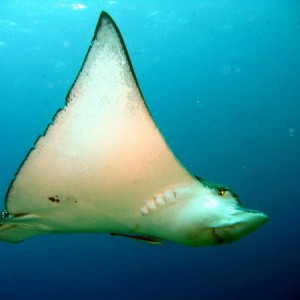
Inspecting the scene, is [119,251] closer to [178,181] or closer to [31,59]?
[31,59]

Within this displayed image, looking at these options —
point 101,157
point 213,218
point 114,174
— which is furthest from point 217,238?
point 101,157

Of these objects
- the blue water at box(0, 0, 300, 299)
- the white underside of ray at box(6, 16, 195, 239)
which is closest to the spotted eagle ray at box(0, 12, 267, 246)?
the white underside of ray at box(6, 16, 195, 239)

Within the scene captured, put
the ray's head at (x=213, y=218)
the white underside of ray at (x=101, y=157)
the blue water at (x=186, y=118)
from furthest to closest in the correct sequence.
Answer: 1. the blue water at (x=186, y=118)
2. the ray's head at (x=213, y=218)
3. the white underside of ray at (x=101, y=157)

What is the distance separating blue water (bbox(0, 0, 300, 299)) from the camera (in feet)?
62.8

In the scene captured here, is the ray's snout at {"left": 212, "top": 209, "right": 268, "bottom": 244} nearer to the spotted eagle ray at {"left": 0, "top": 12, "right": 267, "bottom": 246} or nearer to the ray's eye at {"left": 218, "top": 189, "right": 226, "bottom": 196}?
the spotted eagle ray at {"left": 0, "top": 12, "right": 267, "bottom": 246}

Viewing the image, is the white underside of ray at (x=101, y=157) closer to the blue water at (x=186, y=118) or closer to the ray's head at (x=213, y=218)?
the ray's head at (x=213, y=218)

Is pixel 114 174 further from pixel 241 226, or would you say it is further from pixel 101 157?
pixel 241 226

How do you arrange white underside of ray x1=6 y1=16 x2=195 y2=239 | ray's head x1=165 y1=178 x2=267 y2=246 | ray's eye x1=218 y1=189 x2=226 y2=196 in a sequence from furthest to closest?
ray's eye x1=218 y1=189 x2=226 y2=196, ray's head x1=165 y1=178 x2=267 y2=246, white underside of ray x1=6 y1=16 x2=195 y2=239

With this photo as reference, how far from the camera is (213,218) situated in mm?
2260

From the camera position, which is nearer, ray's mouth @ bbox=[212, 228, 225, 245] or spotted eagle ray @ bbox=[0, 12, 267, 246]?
spotted eagle ray @ bbox=[0, 12, 267, 246]

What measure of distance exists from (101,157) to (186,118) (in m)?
28.2

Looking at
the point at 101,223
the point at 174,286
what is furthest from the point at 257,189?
the point at 101,223

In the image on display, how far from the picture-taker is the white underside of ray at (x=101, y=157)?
6.82ft

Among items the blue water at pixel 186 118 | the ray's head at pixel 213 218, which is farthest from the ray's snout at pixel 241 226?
the blue water at pixel 186 118
